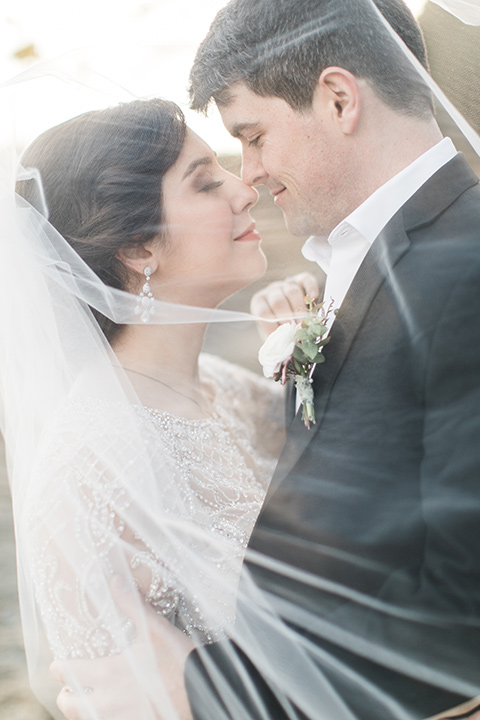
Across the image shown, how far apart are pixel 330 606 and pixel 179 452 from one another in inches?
31.7

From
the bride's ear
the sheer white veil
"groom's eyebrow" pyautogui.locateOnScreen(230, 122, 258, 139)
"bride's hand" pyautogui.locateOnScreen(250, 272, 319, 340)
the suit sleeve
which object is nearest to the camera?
the suit sleeve

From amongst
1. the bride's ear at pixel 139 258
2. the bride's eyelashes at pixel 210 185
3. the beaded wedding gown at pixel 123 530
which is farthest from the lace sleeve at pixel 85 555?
the bride's eyelashes at pixel 210 185

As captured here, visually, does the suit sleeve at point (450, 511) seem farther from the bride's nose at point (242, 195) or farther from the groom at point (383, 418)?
the bride's nose at point (242, 195)

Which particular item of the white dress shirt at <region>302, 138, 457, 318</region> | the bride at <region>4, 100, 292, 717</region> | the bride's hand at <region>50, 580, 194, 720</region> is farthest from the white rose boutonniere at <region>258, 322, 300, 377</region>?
the bride's hand at <region>50, 580, 194, 720</region>

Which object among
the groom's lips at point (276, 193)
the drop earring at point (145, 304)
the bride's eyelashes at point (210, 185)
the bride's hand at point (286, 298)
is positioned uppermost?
the bride's eyelashes at point (210, 185)

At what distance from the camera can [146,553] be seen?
2.01 metres

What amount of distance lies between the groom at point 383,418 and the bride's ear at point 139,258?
76cm

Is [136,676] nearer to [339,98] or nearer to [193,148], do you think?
[193,148]

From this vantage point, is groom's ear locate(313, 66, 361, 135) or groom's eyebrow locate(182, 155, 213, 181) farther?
groom's eyebrow locate(182, 155, 213, 181)

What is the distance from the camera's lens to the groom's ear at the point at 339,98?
2.00 m

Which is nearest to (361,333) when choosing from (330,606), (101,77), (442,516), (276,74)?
(442,516)

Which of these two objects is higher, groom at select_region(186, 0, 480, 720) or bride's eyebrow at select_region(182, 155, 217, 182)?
bride's eyebrow at select_region(182, 155, 217, 182)

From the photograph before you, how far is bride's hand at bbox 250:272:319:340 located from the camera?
7.43ft

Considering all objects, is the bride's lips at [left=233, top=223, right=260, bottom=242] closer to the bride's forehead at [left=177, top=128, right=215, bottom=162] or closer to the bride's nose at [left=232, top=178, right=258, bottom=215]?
→ the bride's nose at [left=232, top=178, right=258, bottom=215]
